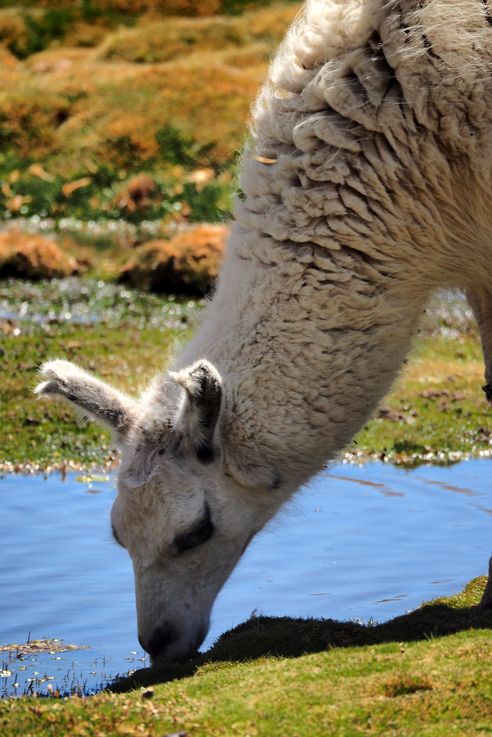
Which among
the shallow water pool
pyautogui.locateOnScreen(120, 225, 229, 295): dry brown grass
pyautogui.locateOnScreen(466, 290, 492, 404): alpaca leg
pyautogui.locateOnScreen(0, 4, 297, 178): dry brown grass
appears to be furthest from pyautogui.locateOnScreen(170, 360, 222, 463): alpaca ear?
pyautogui.locateOnScreen(0, 4, 297, 178): dry brown grass

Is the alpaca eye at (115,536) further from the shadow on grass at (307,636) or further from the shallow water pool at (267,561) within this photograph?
the shadow on grass at (307,636)

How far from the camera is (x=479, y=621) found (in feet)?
19.9

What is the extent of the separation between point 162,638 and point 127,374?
675 cm

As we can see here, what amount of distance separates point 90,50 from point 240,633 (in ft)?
140

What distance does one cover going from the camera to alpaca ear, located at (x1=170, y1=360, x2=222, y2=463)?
18.6 feet

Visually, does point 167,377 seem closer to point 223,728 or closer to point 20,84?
point 223,728

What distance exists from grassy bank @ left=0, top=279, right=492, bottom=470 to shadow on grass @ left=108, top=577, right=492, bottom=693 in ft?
6.05

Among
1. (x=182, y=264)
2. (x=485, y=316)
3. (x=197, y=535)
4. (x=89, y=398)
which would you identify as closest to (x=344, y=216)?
(x=485, y=316)

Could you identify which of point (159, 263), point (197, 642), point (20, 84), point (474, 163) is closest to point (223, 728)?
point (197, 642)

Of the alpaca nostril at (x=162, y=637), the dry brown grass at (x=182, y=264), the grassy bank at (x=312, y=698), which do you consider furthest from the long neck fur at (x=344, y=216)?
the dry brown grass at (x=182, y=264)

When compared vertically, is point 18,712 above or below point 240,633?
above

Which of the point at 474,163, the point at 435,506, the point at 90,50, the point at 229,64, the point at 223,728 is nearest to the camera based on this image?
the point at 223,728

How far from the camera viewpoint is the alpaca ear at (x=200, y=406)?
223 inches

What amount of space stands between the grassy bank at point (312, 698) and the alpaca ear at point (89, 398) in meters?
1.19
